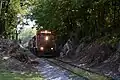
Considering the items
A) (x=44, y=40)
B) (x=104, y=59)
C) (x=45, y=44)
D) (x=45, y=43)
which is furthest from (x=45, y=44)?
(x=104, y=59)

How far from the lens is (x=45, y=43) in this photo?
132 ft

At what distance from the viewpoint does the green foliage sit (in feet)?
104

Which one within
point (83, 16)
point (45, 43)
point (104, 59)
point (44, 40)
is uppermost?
point (83, 16)

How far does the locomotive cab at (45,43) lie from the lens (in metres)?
40.3

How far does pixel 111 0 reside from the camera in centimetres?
2873

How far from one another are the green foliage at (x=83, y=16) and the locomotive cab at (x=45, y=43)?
3.73 m

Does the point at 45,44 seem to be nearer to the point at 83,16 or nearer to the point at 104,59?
the point at 83,16

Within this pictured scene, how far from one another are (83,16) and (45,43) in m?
6.12

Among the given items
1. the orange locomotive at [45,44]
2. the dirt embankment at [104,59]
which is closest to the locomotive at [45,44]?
the orange locomotive at [45,44]

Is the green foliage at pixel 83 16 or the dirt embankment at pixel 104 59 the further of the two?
the green foliage at pixel 83 16

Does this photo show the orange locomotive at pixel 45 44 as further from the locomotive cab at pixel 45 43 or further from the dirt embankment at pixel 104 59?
the dirt embankment at pixel 104 59

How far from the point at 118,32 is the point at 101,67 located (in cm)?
649

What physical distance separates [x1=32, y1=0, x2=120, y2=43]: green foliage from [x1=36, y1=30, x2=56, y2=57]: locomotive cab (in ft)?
12.2

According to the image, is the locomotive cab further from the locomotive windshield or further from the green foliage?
the green foliage
